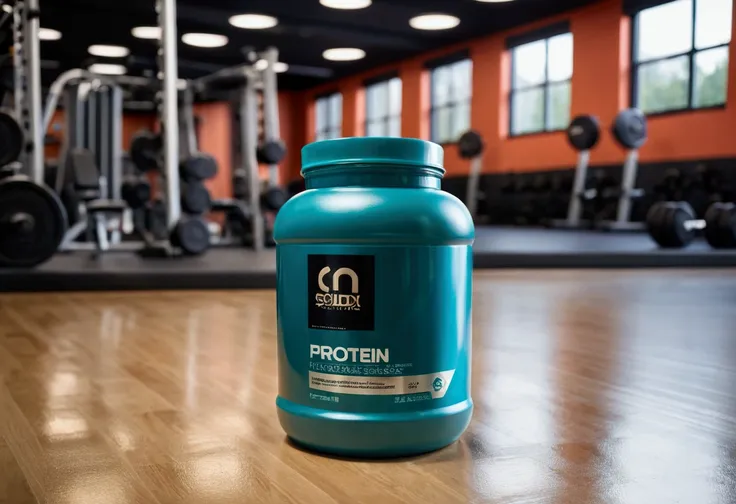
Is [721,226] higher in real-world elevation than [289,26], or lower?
lower

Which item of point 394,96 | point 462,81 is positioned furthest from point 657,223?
point 394,96

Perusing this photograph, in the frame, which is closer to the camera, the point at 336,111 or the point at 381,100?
the point at 381,100

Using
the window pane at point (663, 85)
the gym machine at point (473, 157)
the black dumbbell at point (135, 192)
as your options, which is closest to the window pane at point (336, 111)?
the gym machine at point (473, 157)

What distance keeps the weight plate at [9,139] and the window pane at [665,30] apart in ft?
21.1

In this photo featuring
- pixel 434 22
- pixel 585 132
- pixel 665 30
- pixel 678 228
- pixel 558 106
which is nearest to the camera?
pixel 678 228

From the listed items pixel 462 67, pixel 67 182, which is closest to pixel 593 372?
pixel 67 182

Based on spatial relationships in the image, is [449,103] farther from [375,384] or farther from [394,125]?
[375,384]

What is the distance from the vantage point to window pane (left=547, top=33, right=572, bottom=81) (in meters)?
9.14

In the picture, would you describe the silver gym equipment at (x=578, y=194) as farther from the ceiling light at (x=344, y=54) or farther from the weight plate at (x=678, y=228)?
the ceiling light at (x=344, y=54)

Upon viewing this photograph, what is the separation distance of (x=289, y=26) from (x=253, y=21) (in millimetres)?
560

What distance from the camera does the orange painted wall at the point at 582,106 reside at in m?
7.62

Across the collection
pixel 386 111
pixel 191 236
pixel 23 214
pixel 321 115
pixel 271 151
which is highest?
pixel 321 115

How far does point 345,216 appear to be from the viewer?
2.79ft

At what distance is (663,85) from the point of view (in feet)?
26.6
